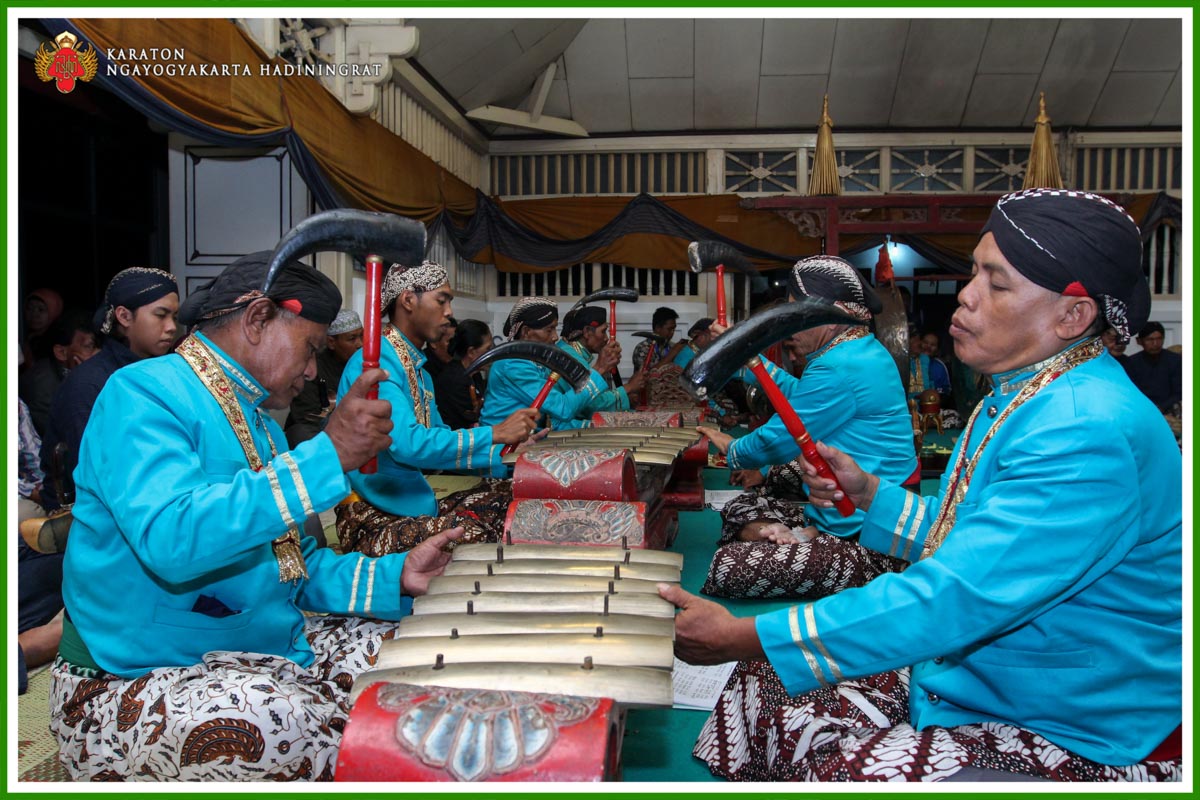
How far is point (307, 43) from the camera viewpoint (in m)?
6.38

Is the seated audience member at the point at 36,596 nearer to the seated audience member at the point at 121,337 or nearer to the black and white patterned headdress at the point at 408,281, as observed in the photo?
the seated audience member at the point at 121,337

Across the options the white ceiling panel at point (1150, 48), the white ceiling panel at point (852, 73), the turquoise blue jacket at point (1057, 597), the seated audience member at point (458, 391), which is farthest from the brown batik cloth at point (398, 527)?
the white ceiling panel at point (1150, 48)

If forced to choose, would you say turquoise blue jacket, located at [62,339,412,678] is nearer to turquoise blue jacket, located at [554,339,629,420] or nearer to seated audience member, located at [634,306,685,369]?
turquoise blue jacket, located at [554,339,629,420]

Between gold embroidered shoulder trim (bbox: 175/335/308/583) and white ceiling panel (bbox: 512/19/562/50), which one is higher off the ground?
white ceiling panel (bbox: 512/19/562/50)

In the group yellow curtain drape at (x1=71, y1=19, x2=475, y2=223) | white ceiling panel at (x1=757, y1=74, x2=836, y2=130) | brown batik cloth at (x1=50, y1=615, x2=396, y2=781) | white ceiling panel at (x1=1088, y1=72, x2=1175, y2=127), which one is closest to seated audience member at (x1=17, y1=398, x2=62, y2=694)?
brown batik cloth at (x1=50, y1=615, x2=396, y2=781)

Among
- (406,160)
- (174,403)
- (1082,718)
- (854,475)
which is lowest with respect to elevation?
(1082,718)

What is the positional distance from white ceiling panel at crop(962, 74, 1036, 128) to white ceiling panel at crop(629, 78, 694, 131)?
3594 mm

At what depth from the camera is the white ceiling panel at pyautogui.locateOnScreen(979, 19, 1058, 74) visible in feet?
35.4

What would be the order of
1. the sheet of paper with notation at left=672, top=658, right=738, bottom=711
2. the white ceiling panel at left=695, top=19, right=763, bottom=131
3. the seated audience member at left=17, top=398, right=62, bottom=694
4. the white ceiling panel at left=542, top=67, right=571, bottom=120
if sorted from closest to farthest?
the sheet of paper with notation at left=672, top=658, right=738, bottom=711
the seated audience member at left=17, top=398, right=62, bottom=694
the white ceiling panel at left=695, top=19, right=763, bottom=131
the white ceiling panel at left=542, top=67, right=571, bottom=120

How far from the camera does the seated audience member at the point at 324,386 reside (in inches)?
230

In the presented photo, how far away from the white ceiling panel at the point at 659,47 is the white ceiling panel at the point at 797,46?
95 cm

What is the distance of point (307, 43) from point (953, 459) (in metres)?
5.90

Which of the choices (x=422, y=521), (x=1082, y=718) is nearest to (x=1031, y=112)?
(x=422, y=521)

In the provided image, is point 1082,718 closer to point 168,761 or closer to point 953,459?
point 953,459
